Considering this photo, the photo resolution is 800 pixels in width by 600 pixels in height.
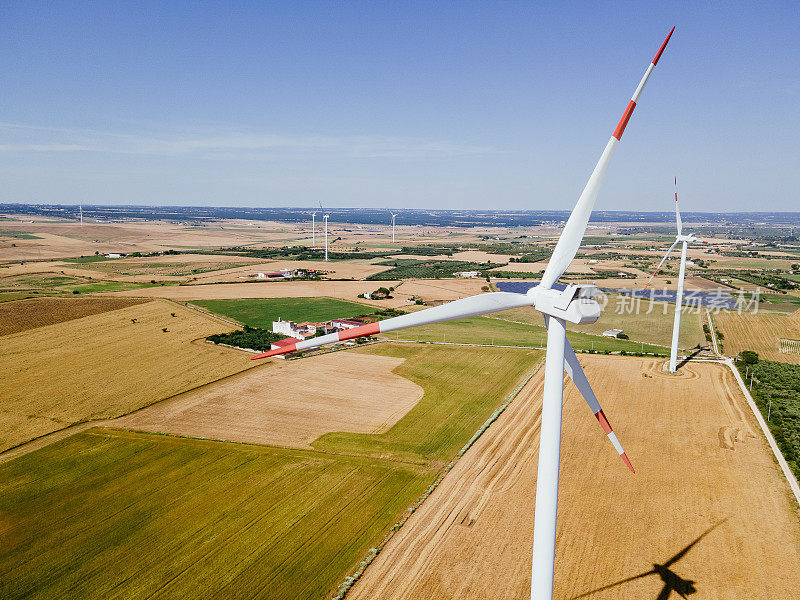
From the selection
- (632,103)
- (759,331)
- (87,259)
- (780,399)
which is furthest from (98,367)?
(87,259)

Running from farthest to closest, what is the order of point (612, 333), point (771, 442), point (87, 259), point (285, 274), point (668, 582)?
point (87, 259) → point (285, 274) → point (612, 333) → point (771, 442) → point (668, 582)

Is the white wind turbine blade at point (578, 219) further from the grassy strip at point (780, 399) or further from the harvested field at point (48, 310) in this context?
the harvested field at point (48, 310)

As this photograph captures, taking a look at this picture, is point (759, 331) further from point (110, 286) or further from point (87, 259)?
point (87, 259)

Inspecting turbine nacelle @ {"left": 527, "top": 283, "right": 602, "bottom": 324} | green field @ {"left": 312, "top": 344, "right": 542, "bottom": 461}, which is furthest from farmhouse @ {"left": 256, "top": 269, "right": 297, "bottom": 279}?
turbine nacelle @ {"left": 527, "top": 283, "right": 602, "bottom": 324}

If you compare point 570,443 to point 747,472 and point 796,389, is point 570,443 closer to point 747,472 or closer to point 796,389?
point 747,472

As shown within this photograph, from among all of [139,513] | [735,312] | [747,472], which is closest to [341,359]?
[139,513]

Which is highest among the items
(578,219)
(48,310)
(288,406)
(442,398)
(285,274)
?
(578,219)

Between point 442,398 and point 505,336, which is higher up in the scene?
point 505,336

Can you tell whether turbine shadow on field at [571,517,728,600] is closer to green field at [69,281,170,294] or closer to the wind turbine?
the wind turbine
